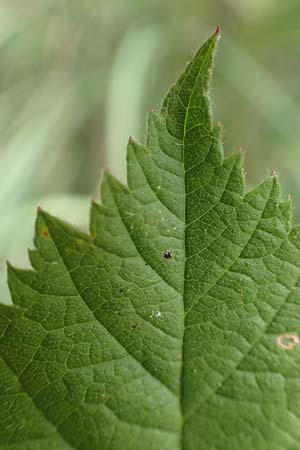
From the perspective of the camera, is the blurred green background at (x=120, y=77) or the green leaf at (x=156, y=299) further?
the blurred green background at (x=120, y=77)

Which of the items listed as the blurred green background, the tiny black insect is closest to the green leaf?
the tiny black insect

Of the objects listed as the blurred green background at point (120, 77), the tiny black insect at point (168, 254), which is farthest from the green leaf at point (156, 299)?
the blurred green background at point (120, 77)

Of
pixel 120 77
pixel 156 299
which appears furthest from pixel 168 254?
pixel 120 77

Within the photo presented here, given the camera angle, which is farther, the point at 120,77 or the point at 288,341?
the point at 120,77

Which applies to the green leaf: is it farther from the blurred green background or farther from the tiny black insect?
the blurred green background

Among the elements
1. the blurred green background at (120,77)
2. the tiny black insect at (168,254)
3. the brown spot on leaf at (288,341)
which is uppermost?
the blurred green background at (120,77)

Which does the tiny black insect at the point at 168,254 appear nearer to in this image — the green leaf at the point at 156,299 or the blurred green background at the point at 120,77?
the green leaf at the point at 156,299

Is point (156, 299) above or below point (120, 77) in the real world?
below

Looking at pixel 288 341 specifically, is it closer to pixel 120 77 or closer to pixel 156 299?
pixel 156 299
